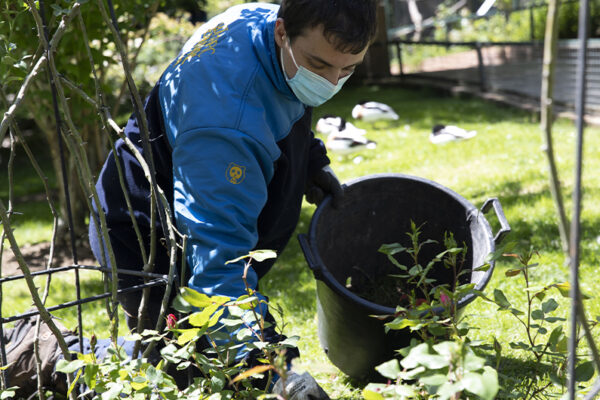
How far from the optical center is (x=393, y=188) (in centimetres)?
241

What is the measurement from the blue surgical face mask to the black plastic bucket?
43 centimetres

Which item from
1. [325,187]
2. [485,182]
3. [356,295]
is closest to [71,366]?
[356,295]

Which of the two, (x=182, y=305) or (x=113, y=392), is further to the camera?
(x=182, y=305)

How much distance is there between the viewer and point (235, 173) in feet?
5.08

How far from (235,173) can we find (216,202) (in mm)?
91

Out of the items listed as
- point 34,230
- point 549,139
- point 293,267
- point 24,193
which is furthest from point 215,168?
point 24,193

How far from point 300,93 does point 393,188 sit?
0.77 metres

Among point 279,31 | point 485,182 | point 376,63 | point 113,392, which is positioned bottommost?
point 376,63

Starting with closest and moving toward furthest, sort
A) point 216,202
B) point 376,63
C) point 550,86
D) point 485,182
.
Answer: point 550,86
point 216,202
point 485,182
point 376,63

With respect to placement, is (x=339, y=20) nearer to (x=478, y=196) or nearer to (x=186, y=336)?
(x=186, y=336)

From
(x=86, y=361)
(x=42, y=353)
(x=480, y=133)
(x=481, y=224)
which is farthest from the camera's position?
(x=480, y=133)

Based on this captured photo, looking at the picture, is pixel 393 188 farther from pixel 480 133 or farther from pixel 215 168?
pixel 480 133

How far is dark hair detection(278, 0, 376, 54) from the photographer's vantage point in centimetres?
161

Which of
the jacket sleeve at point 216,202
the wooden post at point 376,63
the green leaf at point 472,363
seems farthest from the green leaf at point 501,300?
the wooden post at point 376,63
